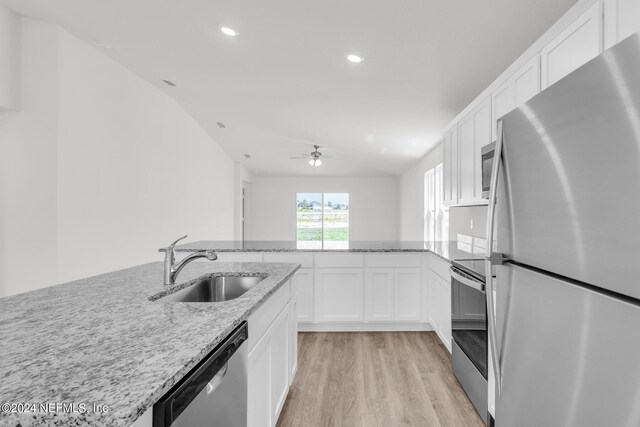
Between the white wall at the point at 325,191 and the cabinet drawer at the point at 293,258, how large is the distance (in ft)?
19.1

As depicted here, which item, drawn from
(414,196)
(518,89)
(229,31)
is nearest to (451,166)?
(518,89)

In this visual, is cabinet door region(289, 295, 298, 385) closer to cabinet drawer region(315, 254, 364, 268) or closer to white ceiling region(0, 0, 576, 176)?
cabinet drawer region(315, 254, 364, 268)

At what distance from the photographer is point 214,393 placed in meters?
0.91

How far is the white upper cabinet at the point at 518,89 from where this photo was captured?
1.74 meters

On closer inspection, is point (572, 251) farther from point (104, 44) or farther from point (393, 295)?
point (104, 44)

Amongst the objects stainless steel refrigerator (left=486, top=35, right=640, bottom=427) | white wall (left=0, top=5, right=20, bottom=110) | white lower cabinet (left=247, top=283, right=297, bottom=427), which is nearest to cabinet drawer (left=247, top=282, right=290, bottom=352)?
white lower cabinet (left=247, top=283, right=297, bottom=427)

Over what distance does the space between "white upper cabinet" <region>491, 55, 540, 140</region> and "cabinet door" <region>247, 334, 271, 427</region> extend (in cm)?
163

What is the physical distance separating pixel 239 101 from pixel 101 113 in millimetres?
1704

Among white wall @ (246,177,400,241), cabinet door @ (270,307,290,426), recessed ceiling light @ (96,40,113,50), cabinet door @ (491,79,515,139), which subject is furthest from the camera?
white wall @ (246,177,400,241)

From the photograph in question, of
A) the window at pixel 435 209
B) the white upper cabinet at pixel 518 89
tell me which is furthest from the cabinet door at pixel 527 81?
the window at pixel 435 209

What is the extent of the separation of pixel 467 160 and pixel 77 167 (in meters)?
3.81

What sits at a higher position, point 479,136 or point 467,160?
point 479,136

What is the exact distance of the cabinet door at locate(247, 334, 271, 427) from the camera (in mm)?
1227

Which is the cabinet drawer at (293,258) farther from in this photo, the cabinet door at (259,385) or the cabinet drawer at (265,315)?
the cabinet door at (259,385)
